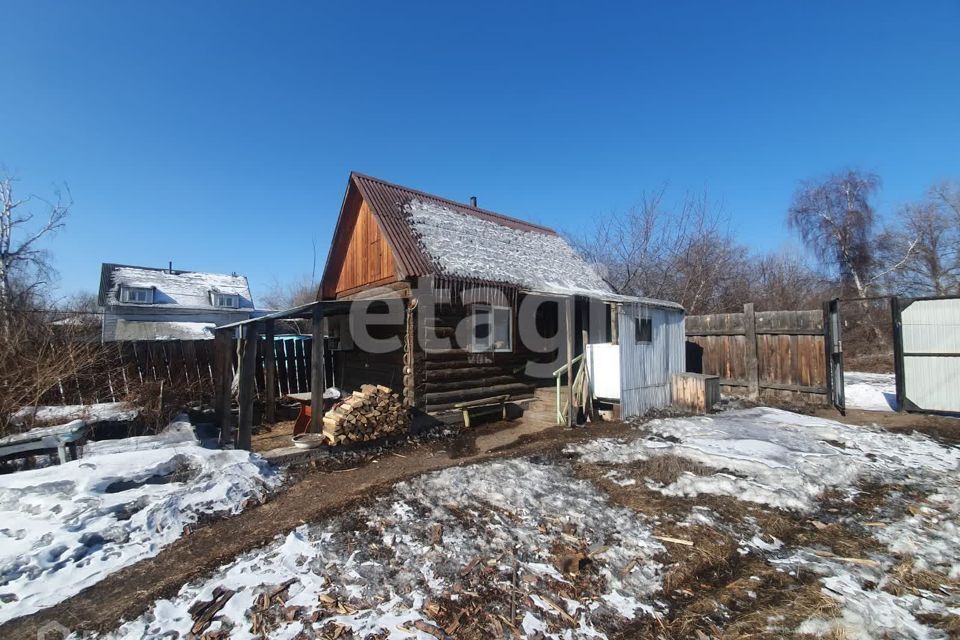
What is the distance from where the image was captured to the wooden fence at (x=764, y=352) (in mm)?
10086

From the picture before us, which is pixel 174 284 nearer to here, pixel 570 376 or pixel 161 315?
pixel 161 315

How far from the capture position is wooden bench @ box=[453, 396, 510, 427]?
9.24m

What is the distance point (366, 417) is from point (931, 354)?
484 inches

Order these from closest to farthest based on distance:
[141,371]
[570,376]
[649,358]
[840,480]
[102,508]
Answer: [102,508], [840,480], [141,371], [570,376], [649,358]

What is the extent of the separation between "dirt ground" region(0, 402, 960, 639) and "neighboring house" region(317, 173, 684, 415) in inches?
111

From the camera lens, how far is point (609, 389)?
30.5ft

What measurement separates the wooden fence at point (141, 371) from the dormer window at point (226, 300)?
29.6 m

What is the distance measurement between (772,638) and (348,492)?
4.63 metres

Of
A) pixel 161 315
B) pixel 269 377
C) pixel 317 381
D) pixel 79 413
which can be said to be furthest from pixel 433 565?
pixel 161 315

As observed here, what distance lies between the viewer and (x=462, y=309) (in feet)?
31.3

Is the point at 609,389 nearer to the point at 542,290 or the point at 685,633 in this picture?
the point at 542,290

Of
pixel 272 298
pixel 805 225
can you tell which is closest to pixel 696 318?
pixel 805 225

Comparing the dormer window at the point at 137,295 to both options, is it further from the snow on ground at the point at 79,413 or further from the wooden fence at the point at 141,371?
the snow on ground at the point at 79,413

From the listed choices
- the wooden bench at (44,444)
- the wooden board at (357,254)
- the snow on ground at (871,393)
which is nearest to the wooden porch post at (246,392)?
the wooden bench at (44,444)
